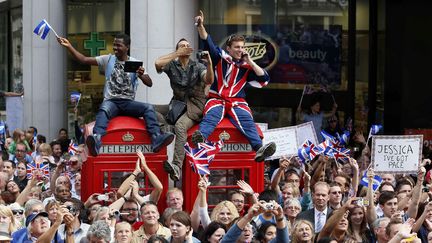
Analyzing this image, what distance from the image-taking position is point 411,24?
1047 inches

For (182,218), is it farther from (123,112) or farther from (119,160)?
(123,112)

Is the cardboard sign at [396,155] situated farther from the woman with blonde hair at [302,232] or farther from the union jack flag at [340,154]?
the woman with blonde hair at [302,232]

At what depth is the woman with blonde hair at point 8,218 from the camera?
1346 centimetres

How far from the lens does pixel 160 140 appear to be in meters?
16.2

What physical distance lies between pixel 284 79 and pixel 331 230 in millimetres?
13485

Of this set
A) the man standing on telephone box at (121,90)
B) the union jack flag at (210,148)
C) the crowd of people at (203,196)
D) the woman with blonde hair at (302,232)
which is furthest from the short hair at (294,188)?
the woman with blonde hair at (302,232)

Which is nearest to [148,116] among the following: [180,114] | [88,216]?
[180,114]

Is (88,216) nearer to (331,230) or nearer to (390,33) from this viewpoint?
(331,230)

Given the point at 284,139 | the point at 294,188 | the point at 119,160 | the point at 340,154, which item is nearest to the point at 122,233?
the point at 119,160

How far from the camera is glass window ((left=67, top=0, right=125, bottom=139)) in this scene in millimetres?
30734

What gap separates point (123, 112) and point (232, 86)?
4.58 ft

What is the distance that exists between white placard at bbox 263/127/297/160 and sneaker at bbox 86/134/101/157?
111 inches

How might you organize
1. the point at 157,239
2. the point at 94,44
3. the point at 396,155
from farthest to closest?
1. the point at 94,44
2. the point at 396,155
3. the point at 157,239

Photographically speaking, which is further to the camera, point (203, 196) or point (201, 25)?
point (201, 25)
